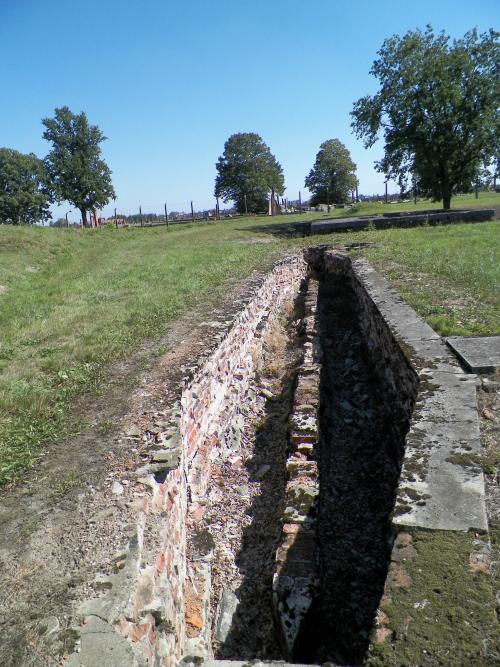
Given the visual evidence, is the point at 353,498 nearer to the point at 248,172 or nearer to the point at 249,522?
the point at 249,522

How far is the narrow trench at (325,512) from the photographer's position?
2.95m

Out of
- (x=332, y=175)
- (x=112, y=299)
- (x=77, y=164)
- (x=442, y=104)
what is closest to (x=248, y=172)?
(x=332, y=175)

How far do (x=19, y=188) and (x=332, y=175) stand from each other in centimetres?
2957

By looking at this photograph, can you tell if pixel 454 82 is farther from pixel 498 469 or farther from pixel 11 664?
pixel 11 664

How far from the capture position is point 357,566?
131 inches

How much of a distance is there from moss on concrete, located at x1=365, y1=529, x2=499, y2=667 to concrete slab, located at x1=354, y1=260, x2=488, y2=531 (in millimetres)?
165

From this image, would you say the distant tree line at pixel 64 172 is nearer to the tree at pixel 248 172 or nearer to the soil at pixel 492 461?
the tree at pixel 248 172

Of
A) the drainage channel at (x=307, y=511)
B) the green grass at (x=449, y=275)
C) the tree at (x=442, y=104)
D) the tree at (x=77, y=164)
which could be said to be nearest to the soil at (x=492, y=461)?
the drainage channel at (x=307, y=511)

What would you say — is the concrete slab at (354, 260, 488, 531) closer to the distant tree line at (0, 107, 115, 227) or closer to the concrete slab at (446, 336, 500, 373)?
the concrete slab at (446, 336, 500, 373)

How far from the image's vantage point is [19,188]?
140 feet

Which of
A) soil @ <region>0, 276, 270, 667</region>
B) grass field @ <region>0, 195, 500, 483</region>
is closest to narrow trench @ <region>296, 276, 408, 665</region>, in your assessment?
grass field @ <region>0, 195, 500, 483</region>

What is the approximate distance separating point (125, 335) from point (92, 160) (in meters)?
38.9

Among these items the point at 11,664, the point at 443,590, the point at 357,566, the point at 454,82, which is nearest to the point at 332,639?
the point at 357,566

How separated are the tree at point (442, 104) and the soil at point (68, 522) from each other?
21040mm
